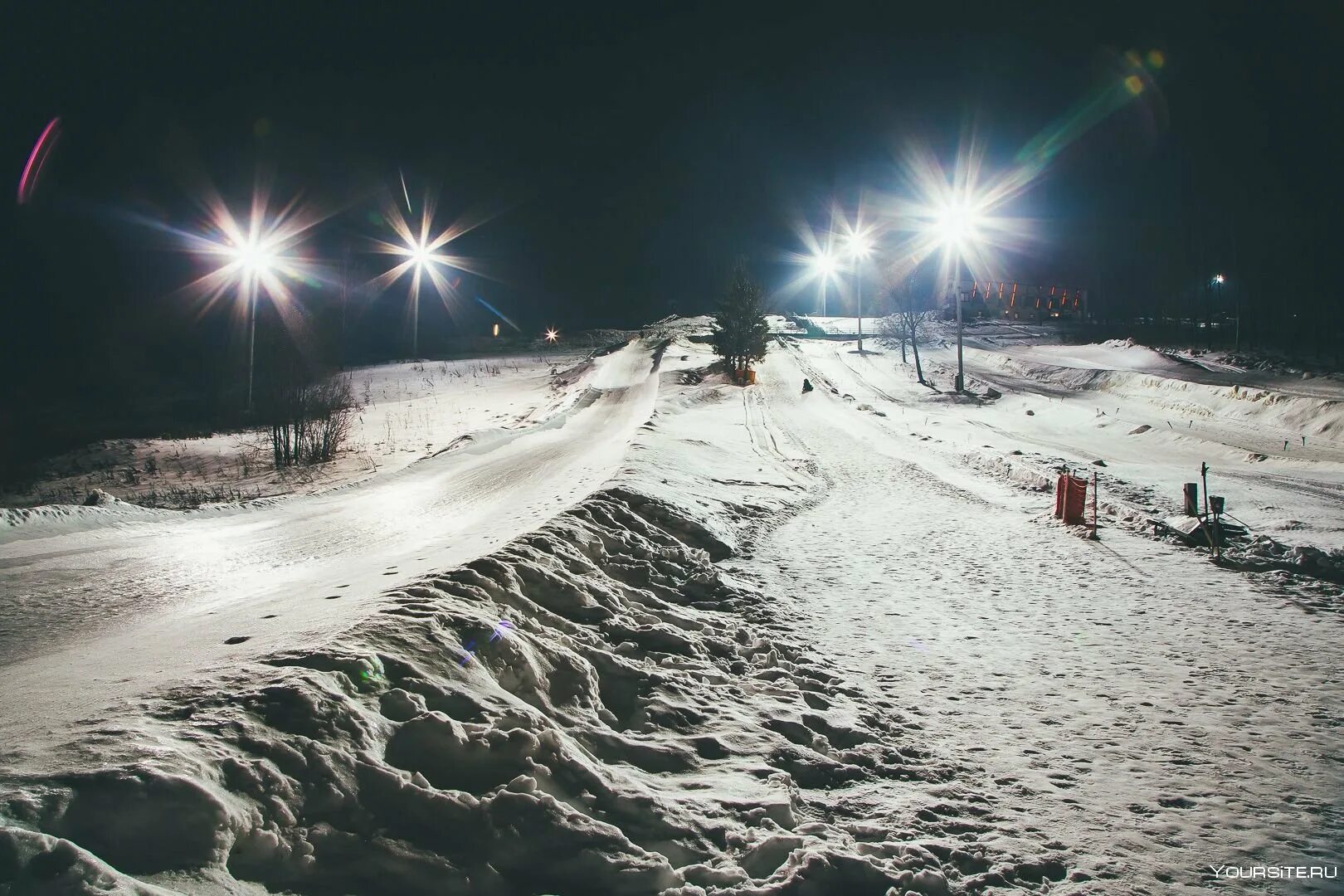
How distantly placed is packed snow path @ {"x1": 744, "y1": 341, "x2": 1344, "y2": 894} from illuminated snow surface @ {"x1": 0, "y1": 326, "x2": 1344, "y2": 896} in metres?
0.04

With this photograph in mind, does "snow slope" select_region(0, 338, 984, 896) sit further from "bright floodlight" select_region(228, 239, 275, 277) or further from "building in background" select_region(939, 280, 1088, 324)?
"building in background" select_region(939, 280, 1088, 324)

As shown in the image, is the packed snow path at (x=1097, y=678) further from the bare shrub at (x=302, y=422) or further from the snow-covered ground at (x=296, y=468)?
the bare shrub at (x=302, y=422)

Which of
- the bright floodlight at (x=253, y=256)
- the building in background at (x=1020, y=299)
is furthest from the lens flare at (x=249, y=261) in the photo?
the building in background at (x=1020, y=299)

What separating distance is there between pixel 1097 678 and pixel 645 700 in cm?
441

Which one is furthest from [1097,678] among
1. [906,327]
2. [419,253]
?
[419,253]

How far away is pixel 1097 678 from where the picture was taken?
6.81 metres

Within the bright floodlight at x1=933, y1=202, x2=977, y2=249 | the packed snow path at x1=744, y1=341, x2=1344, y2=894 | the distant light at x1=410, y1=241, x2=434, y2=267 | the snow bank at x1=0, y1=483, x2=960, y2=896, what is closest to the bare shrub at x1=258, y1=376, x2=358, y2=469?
the packed snow path at x1=744, y1=341, x2=1344, y2=894

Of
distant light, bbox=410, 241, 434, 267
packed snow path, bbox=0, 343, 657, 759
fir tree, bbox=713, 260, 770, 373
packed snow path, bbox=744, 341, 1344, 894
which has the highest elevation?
distant light, bbox=410, 241, 434, 267

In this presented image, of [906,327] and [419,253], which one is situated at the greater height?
[419,253]

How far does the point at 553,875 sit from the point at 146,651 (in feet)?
11.9

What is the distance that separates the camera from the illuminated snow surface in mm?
3334

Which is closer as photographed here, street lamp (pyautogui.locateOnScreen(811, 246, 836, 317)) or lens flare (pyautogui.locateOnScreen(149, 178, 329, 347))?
lens flare (pyautogui.locateOnScreen(149, 178, 329, 347))

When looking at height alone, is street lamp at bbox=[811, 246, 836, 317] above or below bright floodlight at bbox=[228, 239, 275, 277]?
above

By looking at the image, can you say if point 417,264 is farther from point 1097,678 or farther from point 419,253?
point 1097,678
